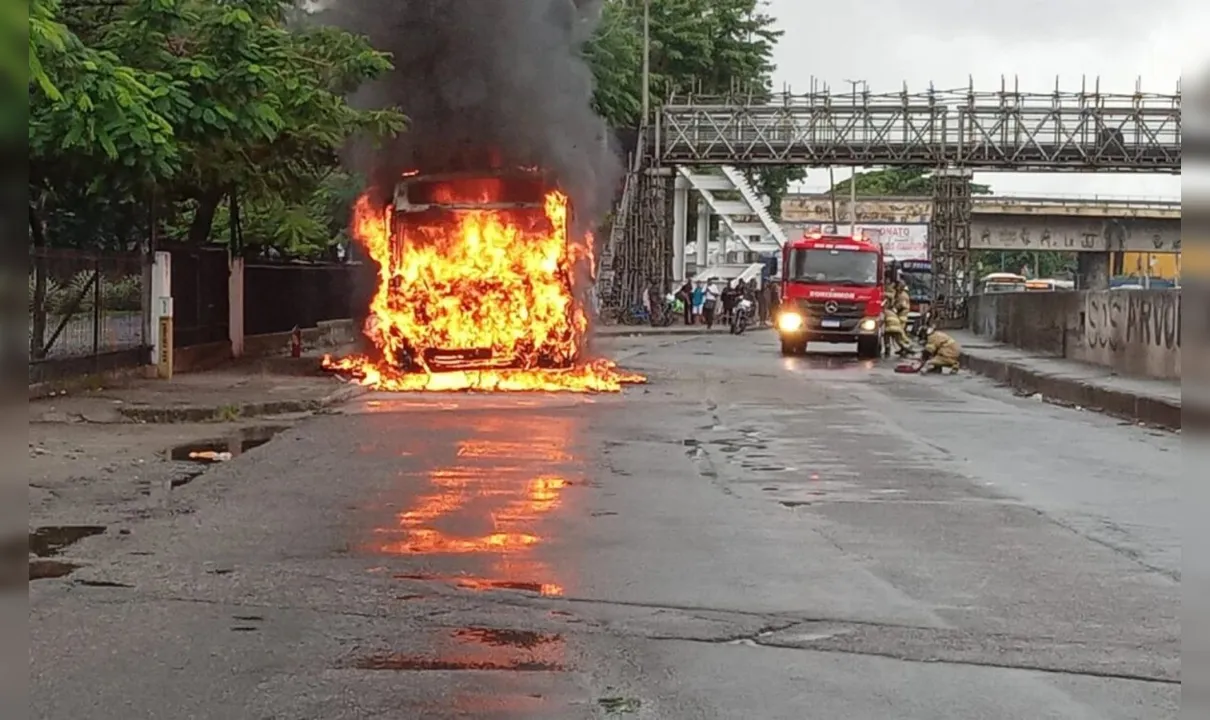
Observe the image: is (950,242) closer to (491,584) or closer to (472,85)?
(472,85)

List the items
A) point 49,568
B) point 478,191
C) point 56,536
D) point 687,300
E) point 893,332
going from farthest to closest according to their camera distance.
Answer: point 687,300 → point 893,332 → point 478,191 → point 56,536 → point 49,568

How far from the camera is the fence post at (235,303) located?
25.4 metres

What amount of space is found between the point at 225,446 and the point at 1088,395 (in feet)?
39.7

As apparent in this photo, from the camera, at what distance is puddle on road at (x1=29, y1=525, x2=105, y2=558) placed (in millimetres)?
8562

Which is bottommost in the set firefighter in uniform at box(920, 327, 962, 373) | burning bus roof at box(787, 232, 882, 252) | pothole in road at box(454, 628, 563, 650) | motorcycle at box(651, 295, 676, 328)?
pothole in road at box(454, 628, 563, 650)

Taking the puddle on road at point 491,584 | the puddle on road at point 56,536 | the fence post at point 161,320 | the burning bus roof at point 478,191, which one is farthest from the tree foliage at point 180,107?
the puddle on road at point 491,584

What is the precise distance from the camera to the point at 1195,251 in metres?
3.39

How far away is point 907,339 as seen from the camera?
3294 cm

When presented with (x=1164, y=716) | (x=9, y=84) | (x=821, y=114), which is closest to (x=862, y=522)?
(x=1164, y=716)

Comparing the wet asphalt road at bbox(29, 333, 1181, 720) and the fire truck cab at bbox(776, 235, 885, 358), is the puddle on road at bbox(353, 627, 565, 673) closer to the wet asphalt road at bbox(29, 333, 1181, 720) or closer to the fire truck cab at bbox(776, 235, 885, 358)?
the wet asphalt road at bbox(29, 333, 1181, 720)

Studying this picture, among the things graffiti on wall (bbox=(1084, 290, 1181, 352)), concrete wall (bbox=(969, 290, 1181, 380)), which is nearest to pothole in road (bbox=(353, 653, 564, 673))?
concrete wall (bbox=(969, 290, 1181, 380))

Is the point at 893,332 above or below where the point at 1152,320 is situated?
below

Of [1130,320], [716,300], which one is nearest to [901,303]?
[1130,320]

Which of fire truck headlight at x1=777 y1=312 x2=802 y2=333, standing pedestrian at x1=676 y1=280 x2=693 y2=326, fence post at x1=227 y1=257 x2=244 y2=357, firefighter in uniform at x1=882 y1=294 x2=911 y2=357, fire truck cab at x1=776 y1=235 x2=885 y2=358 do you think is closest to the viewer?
fence post at x1=227 y1=257 x2=244 y2=357
